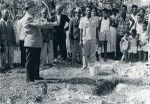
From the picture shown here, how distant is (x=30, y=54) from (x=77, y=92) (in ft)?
6.40

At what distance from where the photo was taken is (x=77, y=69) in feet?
45.2

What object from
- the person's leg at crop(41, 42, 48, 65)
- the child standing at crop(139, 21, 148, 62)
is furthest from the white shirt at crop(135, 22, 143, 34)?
the person's leg at crop(41, 42, 48, 65)

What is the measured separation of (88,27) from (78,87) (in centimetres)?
304

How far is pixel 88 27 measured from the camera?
44.2ft

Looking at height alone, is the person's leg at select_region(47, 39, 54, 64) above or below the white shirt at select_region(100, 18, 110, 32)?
below

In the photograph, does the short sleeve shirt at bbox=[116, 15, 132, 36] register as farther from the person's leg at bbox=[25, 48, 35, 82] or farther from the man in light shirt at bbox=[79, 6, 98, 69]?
the person's leg at bbox=[25, 48, 35, 82]

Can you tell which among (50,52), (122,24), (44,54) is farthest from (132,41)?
(44,54)

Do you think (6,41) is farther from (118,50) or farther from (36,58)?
(118,50)

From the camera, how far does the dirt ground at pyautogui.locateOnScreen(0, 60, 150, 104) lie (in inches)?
392

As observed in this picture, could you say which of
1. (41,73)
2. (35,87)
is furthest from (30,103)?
(41,73)

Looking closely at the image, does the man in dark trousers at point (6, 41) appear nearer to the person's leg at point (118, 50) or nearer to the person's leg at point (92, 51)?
the person's leg at point (92, 51)

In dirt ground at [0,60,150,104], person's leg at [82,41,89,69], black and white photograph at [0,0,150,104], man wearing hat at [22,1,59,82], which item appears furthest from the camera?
person's leg at [82,41,89,69]

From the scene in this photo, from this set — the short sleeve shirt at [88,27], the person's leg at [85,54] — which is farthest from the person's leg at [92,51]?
the short sleeve shirt at [88,27]

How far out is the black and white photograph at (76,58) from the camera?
34.2 feet
